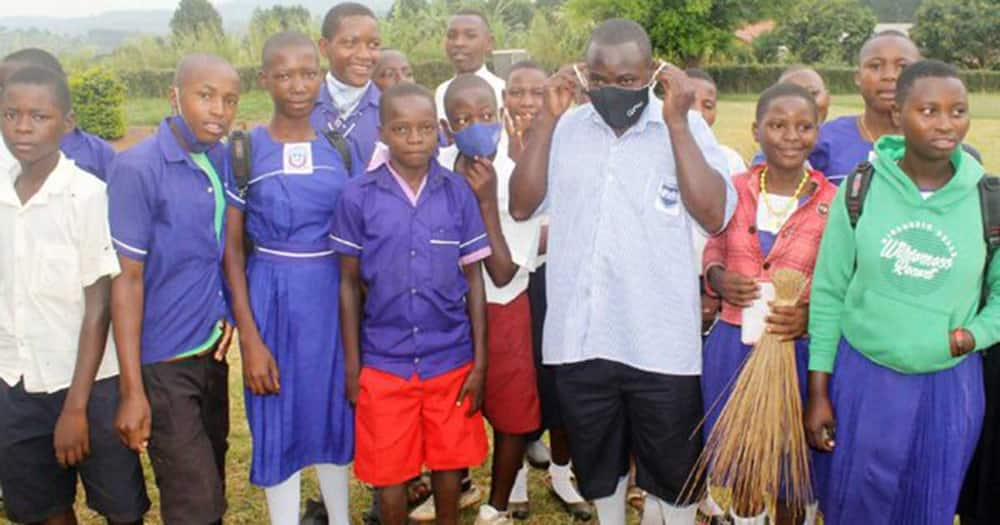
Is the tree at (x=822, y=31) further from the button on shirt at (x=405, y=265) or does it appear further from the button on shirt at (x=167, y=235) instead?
the button on shirt at (x=167, y=235)

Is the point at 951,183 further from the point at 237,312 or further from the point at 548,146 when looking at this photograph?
the point at 237,312

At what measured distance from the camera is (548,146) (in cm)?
313

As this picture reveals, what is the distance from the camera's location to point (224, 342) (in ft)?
10.6

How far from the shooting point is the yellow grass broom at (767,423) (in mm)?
3008

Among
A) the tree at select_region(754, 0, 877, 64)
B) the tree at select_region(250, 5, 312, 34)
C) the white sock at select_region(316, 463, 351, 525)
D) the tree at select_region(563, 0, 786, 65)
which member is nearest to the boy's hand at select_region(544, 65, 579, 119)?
the white sock at select_region(316, 463, 351, 525)

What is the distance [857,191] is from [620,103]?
2.58ft

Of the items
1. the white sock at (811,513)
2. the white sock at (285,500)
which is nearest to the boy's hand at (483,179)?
the white sock at (285,500)

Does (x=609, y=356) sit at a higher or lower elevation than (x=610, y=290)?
lower

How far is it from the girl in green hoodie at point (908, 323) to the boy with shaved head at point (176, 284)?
205cm

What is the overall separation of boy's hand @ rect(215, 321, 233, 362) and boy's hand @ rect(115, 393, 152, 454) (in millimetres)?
324

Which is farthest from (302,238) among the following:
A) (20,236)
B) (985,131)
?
(985,131)

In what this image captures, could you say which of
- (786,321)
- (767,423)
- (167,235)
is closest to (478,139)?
(167,235)

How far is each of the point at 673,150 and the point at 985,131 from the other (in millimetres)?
20742

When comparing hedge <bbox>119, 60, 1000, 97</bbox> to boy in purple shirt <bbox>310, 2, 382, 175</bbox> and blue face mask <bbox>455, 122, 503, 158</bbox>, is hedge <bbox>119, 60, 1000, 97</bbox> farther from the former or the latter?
blue face mask <bbox>455, 122, 503, 158</bbox>
